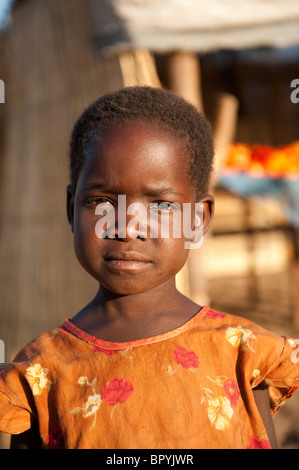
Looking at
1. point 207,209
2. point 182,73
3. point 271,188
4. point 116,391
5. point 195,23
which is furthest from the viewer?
point 271,188

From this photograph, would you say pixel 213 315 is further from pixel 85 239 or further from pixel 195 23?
pixel 195 23

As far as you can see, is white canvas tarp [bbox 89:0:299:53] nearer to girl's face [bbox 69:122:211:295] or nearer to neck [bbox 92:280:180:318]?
girl's face [bbox 69:122:211:295]

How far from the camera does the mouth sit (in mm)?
1088

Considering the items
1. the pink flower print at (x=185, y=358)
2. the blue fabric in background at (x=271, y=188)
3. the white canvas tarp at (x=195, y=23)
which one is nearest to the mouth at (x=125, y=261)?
the pink flower print at (x=185, y=358)

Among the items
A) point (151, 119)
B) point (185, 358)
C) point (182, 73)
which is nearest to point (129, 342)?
point (185, 358)

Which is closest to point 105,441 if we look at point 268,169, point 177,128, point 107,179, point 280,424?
point 107,179

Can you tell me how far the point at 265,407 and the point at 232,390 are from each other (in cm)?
16

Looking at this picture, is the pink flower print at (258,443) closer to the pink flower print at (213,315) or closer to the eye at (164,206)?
the pink flower print at (213,315)

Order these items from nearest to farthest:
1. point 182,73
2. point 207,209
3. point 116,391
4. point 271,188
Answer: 1. point 116,391
2. point 207,209
3. point 182,73
4. point 271,188

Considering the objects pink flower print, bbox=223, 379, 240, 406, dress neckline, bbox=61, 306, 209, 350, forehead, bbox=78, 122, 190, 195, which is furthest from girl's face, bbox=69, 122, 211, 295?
pink flower print, bbox=223, 379, 240, 406

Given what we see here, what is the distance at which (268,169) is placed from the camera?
13.7 ft

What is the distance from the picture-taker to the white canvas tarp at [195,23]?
2.54 metres

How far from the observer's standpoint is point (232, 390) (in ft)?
3.70

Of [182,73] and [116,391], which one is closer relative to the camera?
[116,391]
